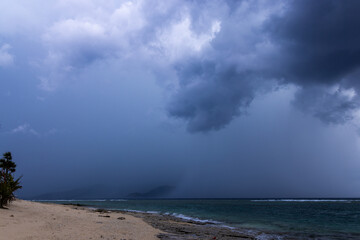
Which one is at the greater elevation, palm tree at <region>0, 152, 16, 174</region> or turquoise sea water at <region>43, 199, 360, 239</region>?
palm tree at <region>0, 152, 16, 174</region>

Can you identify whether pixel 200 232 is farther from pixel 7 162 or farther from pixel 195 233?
pixel 7 162

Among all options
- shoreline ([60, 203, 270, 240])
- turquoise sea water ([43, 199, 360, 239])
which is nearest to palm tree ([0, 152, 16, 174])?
turquoise sea water ([43, 199, 360, 239])

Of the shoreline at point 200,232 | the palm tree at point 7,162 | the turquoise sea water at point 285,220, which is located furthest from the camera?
the palm tree at point 7,162

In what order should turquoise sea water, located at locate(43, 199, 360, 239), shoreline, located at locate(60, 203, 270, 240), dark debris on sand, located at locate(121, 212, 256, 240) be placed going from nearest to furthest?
dark debris on sand, located at locate(121, 212, 256, 240), shoreline, located at locate(60, 203, 270, 240), turquoise sea water, located at locate(43, 199, 360, 239)

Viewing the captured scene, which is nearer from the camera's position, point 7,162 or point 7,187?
point 7,187

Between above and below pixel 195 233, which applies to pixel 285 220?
below

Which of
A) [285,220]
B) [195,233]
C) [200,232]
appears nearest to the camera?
[195,233]

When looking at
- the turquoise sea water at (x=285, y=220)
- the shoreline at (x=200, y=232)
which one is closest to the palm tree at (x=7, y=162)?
the turquoise sea water at (x=285, y=220)

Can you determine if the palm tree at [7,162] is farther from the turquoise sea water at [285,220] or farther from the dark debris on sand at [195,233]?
the dark debris on sand at [195,233]

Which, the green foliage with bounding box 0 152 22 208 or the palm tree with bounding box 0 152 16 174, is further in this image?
the palm tree with bounding box 0 152 16 174

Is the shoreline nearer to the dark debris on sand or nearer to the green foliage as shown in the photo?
Answer: the dark debris on sand

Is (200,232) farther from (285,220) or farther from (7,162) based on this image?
(7,162)

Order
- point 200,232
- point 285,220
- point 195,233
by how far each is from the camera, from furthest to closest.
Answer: point 285,220, point 200,232, point 195,233

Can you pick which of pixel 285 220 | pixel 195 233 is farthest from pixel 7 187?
pixel 285 220
